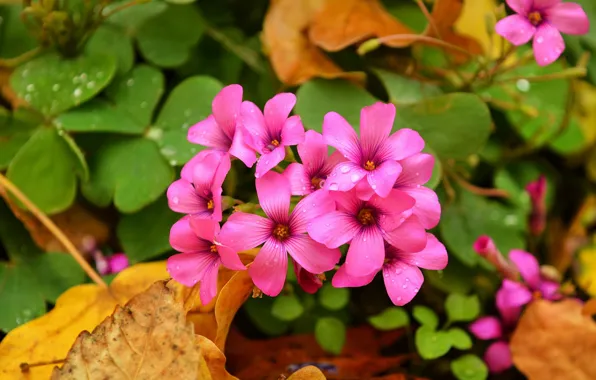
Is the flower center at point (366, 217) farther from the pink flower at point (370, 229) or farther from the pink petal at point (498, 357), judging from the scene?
the pink petal at point (498, 357)

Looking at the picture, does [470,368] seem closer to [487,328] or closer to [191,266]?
[487,328]

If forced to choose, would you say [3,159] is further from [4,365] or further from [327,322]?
[327,322]

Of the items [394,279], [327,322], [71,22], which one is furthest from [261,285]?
[71,22]

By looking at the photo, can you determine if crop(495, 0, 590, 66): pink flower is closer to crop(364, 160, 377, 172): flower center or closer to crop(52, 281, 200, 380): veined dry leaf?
crop(364, 160, 377, 172): flower center

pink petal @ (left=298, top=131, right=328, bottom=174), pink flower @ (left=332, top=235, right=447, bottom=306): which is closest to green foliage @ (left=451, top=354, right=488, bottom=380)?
pink flower @ (left=332, top=235, right=447, bottom=306)

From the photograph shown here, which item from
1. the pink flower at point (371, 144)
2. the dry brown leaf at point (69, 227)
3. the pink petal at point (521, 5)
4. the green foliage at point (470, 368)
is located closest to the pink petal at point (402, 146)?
the pink flower at point (371, 144)

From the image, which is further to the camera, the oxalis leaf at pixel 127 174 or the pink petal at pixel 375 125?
the oxalis leaf at pixel 127 174
